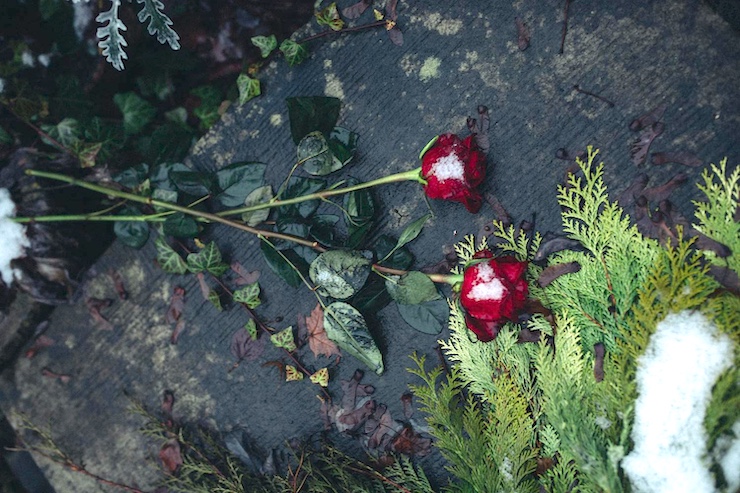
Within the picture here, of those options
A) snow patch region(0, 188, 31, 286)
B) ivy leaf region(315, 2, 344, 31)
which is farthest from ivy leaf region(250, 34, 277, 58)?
snow patch region(0, 188, 31, 286)

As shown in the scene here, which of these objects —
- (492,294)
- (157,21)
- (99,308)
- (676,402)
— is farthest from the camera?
(99,308)

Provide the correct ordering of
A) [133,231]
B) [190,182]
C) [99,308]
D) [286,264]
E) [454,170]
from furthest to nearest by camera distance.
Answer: [99,308], [133,231], [190,182], [286,264], [454,170]

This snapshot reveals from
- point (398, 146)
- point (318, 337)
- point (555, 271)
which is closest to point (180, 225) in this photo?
point (318, 337)

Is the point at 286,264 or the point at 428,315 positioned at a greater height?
the point at 286,264

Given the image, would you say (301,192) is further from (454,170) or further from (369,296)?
(454,170)

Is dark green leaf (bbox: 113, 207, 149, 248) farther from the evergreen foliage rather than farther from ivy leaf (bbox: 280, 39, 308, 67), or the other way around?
the evergreen foliage

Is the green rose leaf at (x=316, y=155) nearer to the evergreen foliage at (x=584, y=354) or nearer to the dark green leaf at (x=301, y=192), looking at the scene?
the dark green leaf at (x=301, y=192)

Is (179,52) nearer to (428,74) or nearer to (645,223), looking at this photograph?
(428,74)

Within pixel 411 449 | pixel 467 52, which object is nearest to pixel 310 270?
pixel 411 449
